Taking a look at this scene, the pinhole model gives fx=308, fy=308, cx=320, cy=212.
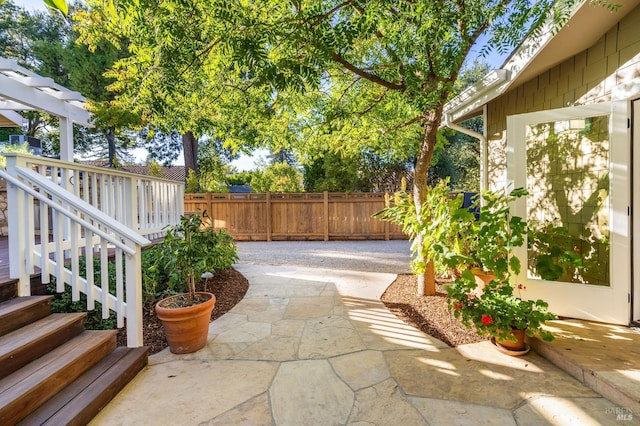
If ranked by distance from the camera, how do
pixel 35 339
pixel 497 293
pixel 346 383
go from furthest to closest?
pixel 497 293
pixel 346 383
pixel 35 339

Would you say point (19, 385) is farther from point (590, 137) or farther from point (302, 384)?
point (590, 137)

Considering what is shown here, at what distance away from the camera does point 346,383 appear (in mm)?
2059

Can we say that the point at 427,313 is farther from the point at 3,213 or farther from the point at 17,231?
the point at 3,213

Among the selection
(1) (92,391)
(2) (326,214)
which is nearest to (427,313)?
(1) (92,391)

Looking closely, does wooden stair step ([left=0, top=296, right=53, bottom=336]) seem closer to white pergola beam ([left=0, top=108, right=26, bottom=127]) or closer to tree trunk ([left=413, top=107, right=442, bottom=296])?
tree trunk ([left=413, top=107, right=442, bottom=296])

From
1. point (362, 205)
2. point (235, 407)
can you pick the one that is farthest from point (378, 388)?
point (362, 205)

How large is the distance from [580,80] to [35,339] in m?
4.93

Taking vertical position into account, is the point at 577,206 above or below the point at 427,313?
above

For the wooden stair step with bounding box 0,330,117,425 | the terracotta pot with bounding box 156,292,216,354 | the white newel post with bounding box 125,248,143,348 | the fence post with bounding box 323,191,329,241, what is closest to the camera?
the wooden stair step with bounding box 0,330,117,425

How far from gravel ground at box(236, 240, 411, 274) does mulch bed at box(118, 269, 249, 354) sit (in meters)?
1.48

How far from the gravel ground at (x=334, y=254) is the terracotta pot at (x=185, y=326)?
3.26m

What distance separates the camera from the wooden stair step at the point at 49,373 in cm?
152

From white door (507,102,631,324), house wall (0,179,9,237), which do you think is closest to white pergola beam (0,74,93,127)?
house wall (0,179,9,237)

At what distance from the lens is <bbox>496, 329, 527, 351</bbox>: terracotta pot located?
235 centimetres
